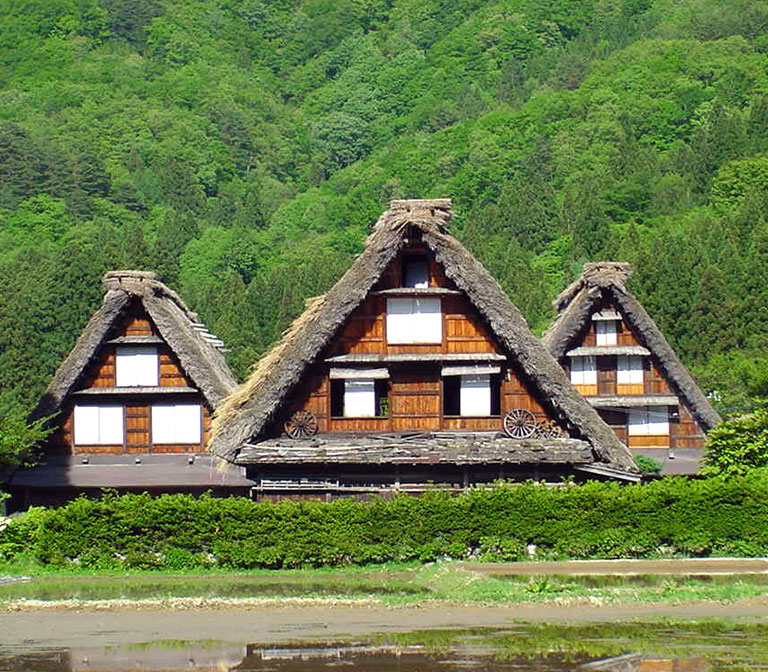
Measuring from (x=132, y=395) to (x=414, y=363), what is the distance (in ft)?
49.2

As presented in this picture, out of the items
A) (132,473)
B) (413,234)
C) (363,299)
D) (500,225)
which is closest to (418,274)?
(413,234)

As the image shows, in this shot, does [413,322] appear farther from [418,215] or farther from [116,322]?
[116,322]

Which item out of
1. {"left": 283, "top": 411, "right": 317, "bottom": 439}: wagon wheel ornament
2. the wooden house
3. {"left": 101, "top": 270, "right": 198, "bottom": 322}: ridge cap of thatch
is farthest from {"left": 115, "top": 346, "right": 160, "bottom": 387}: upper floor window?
{"left": 283, "top": 411, "right": 317, "bottom": 439}: wagon wheel ornament

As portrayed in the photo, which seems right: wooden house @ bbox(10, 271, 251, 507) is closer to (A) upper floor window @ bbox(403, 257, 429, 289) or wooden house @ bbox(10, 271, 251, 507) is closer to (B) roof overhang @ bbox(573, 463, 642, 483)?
(A) upper floor window @ bbox(403, 257, 429, 289)

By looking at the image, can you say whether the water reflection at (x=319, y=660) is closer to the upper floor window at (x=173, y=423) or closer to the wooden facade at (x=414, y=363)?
the wooden facade at (x=414, y=363)

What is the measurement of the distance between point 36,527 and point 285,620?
34.4 ft

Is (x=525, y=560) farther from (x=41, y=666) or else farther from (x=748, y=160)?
(x=748, y=160)

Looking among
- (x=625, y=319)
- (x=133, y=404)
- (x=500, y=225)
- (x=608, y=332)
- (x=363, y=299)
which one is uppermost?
(x=500, y=225)

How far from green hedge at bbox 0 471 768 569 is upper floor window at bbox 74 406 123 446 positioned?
713 inches

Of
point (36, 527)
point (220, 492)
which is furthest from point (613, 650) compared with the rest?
point (220, 492)

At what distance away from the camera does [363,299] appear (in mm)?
37562

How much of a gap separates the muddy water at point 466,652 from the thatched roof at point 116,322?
26479 mm

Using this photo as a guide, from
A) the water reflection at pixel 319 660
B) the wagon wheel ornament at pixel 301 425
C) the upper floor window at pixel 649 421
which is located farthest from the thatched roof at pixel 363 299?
the upper floor window at pixel 649 421

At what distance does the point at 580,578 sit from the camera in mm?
29641
